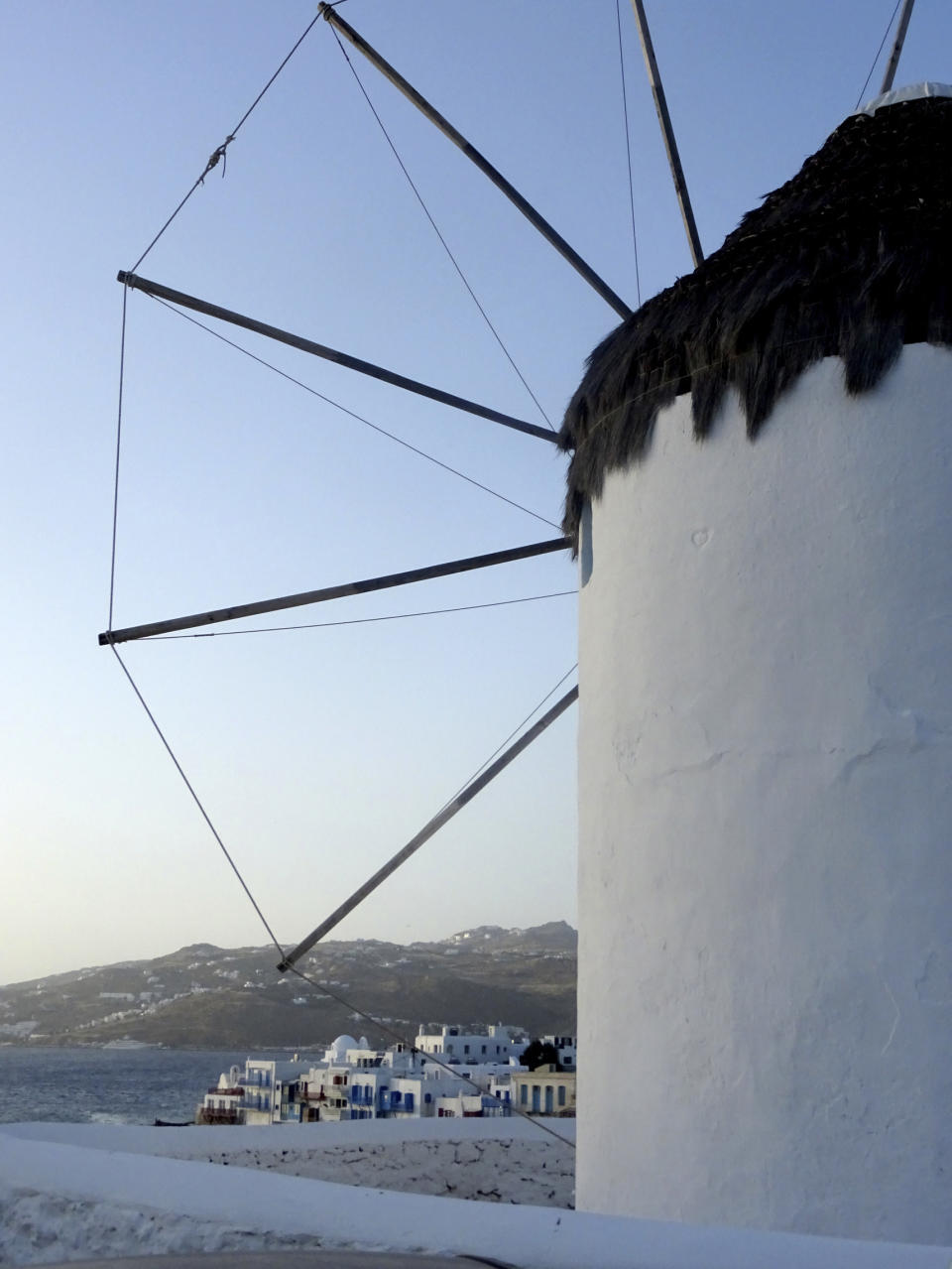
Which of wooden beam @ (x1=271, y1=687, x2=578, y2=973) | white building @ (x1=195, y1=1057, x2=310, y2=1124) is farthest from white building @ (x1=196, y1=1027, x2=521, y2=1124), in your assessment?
wooden beam @ (x1=271, y1=687, x2=578, y2=973)

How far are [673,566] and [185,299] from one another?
3.23 metres

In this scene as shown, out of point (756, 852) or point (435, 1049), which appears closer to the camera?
point (756, 852)

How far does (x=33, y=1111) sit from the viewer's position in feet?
264

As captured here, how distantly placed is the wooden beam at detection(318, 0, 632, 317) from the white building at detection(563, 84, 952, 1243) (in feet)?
5.58

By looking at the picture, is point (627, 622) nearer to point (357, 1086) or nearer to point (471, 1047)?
point (357, 1086)

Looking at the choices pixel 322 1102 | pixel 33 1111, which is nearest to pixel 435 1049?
pixel 322 1102

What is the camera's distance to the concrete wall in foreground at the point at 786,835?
4129 mm

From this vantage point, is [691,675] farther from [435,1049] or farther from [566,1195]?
[435,1049]

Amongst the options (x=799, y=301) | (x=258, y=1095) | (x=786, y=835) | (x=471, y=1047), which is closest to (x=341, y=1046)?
(x=258, y=1095)

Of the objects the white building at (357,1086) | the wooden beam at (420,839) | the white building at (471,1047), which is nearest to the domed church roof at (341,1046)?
the white building at (357,1086)

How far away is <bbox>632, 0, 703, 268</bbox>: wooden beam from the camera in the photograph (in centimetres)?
688

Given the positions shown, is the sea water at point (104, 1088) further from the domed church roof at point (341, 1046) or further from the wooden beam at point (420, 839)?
the wooden beam at point (420, 839)

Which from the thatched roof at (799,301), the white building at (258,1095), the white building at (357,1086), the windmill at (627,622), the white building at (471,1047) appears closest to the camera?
the windmill at (627,622)

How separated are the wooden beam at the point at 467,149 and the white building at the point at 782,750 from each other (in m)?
1.70
